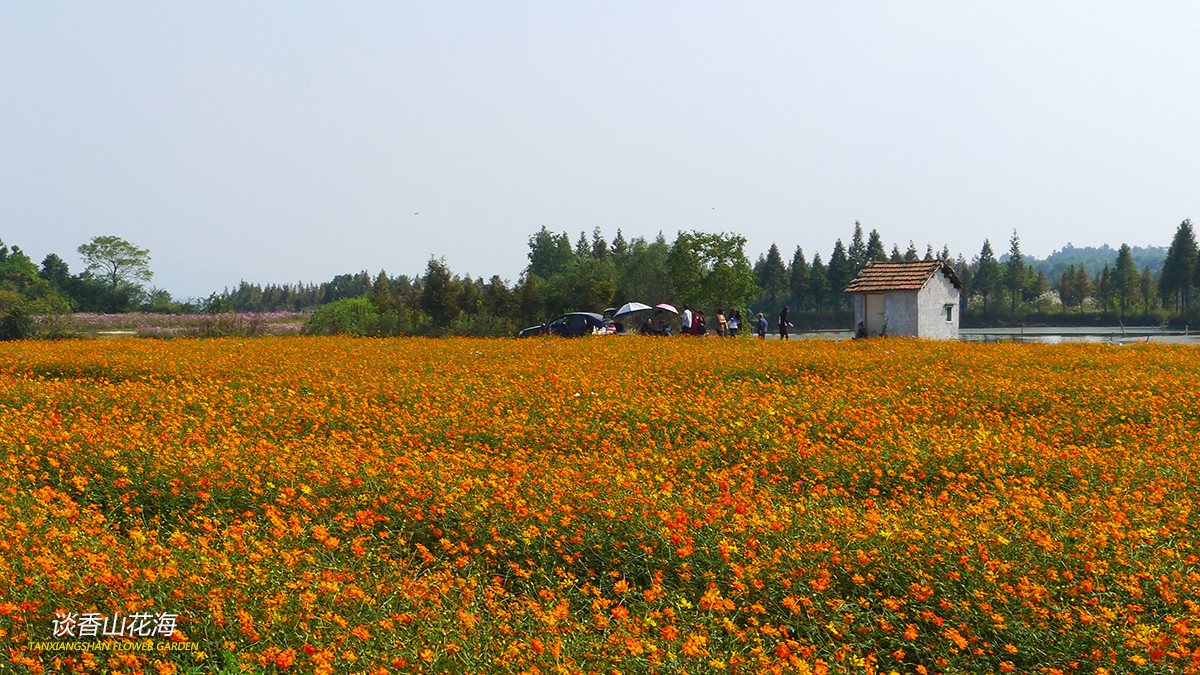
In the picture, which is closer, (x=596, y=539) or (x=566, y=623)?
(x=566, y=623)

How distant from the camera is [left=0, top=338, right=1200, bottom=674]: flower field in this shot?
4254 millimetres

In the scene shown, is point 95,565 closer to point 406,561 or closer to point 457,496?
point 406,561

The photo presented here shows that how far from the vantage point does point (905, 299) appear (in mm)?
30797

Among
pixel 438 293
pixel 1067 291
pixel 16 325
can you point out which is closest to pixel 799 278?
pixel 1067 291

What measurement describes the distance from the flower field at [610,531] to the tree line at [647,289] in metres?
23.0

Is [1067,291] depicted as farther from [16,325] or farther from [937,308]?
[16,325]

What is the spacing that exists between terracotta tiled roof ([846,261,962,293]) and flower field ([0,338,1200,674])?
63.9 ft

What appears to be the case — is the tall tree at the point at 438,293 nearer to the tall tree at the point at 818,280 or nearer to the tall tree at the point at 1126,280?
the tall tree at the point at 818,280

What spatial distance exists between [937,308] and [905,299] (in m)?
2.09

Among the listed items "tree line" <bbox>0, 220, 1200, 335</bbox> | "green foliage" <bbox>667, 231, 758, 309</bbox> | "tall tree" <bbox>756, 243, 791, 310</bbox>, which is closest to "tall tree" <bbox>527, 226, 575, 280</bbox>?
"tree line" <bbox>0, 220, 1200, 335</bbox>

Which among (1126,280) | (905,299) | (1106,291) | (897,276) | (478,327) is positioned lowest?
(478,327)

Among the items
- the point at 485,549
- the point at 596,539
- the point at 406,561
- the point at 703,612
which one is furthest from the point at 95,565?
the point at 703,612

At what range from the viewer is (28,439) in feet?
27.2

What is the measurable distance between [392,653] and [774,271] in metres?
86.8
